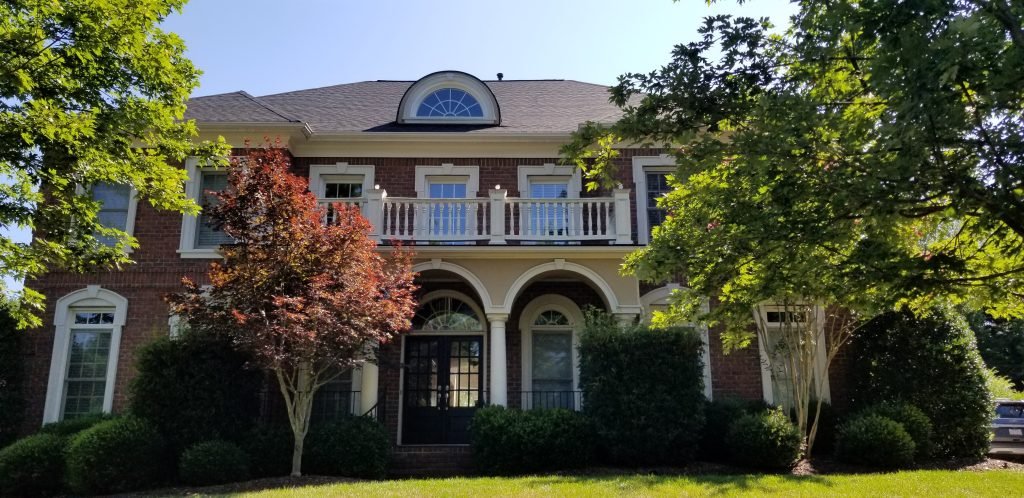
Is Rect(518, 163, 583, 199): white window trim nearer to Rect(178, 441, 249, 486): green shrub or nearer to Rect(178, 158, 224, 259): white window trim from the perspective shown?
Rect(178, 158, 224, 259): white window trim

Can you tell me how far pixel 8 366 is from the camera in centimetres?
1250

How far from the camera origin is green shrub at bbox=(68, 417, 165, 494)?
31.7 ft

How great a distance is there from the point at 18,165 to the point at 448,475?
7.38 meters

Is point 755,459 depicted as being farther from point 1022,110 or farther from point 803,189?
point 1022,110

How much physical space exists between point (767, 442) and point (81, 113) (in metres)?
10.3

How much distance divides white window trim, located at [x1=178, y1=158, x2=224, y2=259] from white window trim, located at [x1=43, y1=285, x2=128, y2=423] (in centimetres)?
151

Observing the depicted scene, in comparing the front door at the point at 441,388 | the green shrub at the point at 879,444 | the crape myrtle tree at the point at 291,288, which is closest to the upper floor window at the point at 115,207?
the crape myrtle tree at the point at 291,288

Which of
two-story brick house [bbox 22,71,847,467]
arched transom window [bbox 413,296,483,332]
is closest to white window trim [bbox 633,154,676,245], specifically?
two-story brick house [bbox 22,71,847,467]

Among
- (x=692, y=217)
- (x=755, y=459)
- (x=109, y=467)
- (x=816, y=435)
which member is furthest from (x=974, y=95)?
(x=109, y=467)

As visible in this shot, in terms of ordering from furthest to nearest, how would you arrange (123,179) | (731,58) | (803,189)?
(123,179)
(731,58)
(803,189)

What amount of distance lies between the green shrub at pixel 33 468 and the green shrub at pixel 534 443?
6.26m

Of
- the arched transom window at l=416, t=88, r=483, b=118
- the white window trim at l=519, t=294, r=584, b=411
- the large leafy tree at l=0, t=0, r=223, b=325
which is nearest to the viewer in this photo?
the large leafy tree at l=0, t=0, r=223, b=325

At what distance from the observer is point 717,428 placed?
11477mm

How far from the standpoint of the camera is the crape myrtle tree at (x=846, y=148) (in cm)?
441
